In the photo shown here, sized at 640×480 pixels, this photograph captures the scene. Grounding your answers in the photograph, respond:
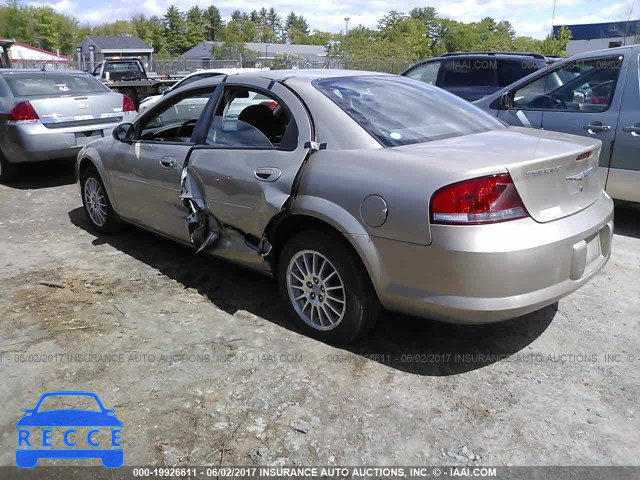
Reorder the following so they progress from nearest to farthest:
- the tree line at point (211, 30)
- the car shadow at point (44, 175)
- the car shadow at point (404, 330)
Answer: the car shadow at point (404, 330) < the car shadow at point (44, 175) < the tree line at point (211, 30)

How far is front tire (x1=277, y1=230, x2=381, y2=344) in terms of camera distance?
3.11m

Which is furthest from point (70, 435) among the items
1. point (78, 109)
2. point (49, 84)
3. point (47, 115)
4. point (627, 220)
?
point (49, 84)

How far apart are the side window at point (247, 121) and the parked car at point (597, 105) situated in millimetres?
3198

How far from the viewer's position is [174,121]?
489 cm

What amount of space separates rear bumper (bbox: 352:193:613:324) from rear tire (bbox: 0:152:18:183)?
6.73 metres

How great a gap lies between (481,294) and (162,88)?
14022mm

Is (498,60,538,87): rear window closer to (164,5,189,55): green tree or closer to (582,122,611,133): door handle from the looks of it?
(582,122,611,133): door handle

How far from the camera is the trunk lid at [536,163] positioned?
2.75 m

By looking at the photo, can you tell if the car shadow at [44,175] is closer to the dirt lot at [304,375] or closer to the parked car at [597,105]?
the dirt lot at [304,375]

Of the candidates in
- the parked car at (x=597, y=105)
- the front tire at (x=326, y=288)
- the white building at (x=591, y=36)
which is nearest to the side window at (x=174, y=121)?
the front tire at (x=326, y=288)

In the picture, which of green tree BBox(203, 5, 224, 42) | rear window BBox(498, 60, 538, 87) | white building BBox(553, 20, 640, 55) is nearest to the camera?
rear window BBox(498, 60, 538, 87)

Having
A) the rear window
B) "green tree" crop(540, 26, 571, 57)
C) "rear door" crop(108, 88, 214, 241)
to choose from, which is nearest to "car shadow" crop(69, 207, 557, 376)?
"rear door" crop(108, 88, 214, 241)

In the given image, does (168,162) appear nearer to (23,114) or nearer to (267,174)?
(267,174)

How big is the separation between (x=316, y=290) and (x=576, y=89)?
4013mm
